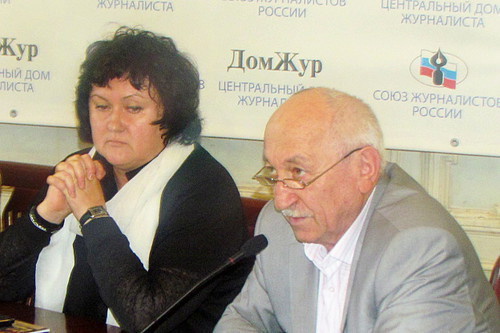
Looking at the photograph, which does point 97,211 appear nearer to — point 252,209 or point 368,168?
point 252,209

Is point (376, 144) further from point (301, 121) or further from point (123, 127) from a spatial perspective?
point (123, 127)

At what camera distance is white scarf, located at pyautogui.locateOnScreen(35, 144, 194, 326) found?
262 centimetres

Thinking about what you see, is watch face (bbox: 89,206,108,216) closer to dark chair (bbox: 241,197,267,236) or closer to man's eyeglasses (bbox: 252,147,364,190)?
dark chair (bbox: 241,197,267,236)

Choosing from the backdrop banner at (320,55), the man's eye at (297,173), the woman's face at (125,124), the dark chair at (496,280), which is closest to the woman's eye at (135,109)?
the woman's face at (125,124)

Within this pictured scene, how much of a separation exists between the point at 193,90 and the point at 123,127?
0.97 ft

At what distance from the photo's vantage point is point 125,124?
103 inches

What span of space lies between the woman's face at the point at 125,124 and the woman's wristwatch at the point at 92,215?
0.25 meters

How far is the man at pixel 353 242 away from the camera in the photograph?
1764 millimetres

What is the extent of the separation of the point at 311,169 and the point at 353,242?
0.79 ft

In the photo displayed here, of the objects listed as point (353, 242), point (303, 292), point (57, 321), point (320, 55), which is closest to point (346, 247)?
point (353, 242)

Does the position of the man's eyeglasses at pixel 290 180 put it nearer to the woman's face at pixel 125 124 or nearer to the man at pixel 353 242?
the man at pixel 353 242

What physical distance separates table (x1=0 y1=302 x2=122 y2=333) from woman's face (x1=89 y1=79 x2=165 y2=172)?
1.99ft

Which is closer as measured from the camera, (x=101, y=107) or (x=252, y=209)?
(x=101, y=107)

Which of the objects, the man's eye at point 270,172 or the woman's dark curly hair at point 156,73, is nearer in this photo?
the man's eye at point 270,172
